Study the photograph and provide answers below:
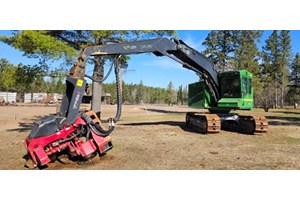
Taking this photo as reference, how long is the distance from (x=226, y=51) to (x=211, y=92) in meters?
29.7

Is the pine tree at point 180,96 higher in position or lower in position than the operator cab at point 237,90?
higher

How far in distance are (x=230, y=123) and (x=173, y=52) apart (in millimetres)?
5625

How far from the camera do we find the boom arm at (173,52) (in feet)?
29.5

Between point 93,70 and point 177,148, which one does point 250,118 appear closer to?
point 177,148

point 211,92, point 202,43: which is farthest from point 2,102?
point 211,92

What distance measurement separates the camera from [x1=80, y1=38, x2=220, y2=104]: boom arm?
900cm

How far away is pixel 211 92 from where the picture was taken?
1394 cm

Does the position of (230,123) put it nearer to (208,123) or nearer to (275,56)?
(208,123)

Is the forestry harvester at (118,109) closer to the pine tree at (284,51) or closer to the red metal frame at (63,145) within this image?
the red metal frame at (63,145)

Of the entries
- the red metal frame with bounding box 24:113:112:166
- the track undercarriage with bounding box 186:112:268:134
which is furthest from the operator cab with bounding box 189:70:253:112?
the red metal frame with bounding box 24:113:112:166

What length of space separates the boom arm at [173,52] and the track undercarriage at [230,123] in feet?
3.98

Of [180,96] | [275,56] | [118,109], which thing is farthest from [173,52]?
[180,96]

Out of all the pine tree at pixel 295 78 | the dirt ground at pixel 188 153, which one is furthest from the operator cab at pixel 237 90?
the pine tree at pixel 295 78

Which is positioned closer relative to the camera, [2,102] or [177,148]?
[177,148]
